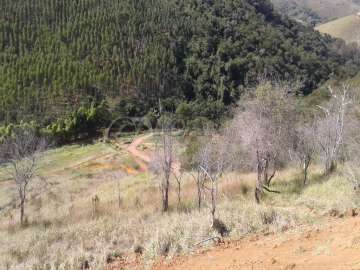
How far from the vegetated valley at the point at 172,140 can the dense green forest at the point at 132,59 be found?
330mm

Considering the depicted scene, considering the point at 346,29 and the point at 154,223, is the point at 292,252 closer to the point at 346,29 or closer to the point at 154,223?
the point at 154,223

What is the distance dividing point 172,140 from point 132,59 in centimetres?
6973

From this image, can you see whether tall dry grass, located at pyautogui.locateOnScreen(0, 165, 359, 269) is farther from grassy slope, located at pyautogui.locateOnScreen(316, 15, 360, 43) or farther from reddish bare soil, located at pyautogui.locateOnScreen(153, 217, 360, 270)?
grassy slope, located at pyautogui.locateOnScreen(316, 15, 360, 43)

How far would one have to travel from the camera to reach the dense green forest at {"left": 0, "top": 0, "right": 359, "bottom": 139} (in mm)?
73750

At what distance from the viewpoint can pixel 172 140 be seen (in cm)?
2044

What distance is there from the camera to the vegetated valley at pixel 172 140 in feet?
38.0

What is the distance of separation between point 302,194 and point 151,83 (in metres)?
70.4

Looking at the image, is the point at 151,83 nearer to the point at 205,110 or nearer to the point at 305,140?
the point at 205,110

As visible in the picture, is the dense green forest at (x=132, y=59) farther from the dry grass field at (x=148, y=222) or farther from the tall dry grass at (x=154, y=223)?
the tall dry grass at (x=154, y=223)

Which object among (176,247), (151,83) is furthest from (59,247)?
(151,83)

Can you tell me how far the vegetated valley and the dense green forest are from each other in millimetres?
330

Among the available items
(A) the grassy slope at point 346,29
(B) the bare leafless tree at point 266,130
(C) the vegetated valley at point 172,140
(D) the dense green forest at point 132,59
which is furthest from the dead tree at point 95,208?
(A) the grassy slope at point 346,29

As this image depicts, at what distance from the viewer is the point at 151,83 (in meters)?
84.6

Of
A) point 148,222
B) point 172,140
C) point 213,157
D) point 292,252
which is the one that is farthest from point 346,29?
point 292,252
